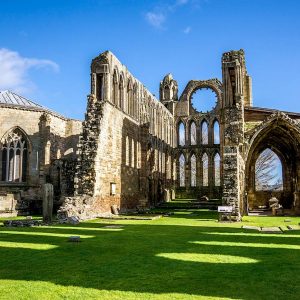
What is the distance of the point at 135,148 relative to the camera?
84.2ft

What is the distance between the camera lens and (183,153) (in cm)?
3988

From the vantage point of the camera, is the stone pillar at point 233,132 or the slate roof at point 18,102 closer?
the stone pillar at point 233,132

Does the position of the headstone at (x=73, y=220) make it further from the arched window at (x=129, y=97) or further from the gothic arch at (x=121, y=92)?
the arched window at (x=129, y=97)

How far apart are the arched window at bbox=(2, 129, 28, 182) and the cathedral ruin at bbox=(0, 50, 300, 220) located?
0.25ft

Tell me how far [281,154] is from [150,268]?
25.7 metres

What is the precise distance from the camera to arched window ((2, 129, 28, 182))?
95.9ft

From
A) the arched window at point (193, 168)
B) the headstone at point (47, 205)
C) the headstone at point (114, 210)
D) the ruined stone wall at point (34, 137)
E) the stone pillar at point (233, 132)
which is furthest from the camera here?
the arched window at point (193, 168)

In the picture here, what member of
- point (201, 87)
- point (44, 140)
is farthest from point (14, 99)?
point (201, 87)

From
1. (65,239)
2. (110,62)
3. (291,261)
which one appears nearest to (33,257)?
(65,239)

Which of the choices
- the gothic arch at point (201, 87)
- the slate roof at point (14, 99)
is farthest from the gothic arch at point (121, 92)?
the gothic arch at point (201, 87)

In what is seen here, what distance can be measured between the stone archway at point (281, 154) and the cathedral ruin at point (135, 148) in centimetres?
8

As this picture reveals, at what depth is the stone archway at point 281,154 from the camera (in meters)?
22.1

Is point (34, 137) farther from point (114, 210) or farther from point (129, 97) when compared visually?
point (114, 210)

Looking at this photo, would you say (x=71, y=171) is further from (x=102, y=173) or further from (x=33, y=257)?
(x=33, y=257)
